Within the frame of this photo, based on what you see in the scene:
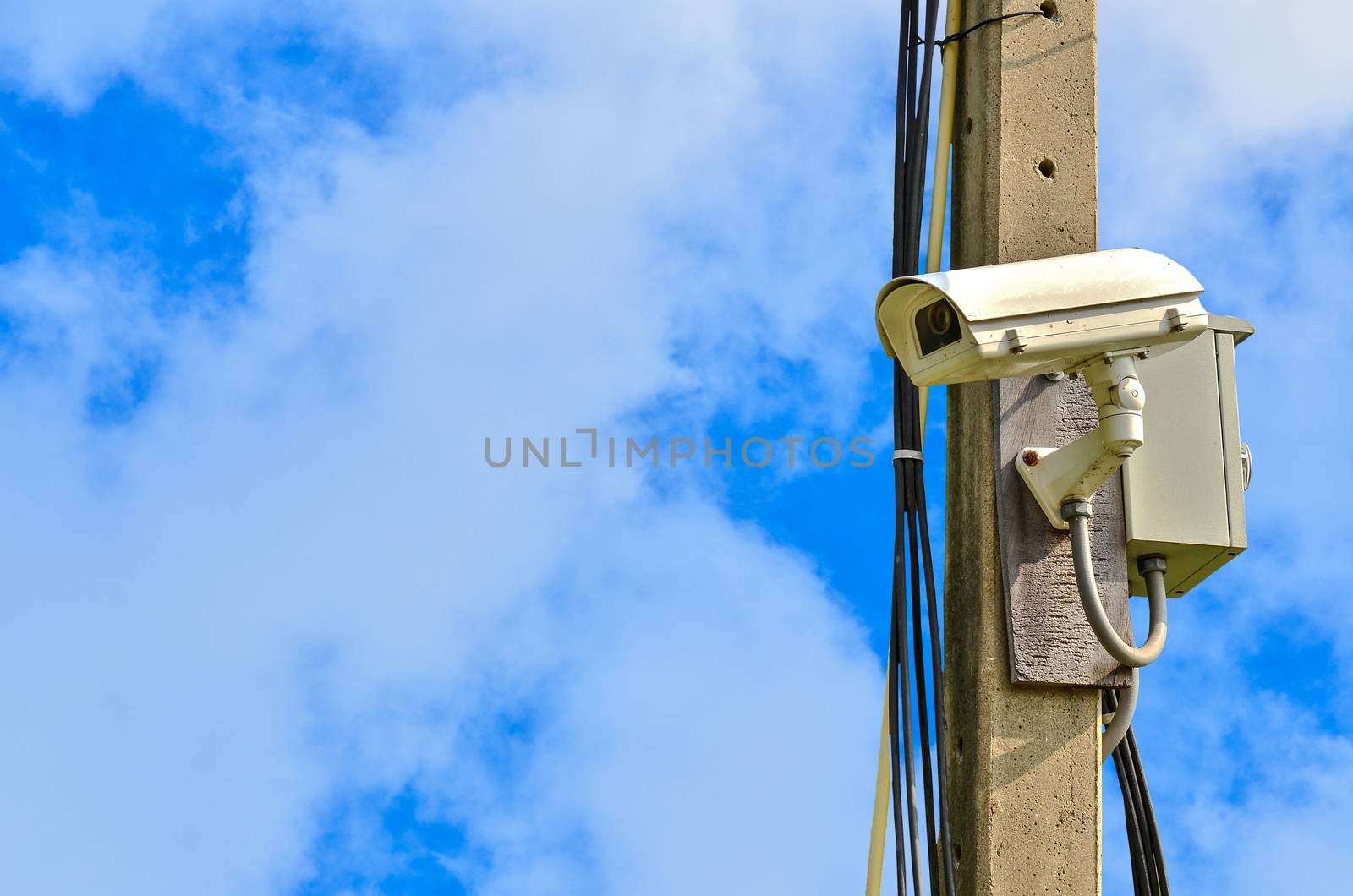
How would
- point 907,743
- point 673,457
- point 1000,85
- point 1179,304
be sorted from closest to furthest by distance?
point 1179,304
point 907,743
point 1000,85
point 673,457

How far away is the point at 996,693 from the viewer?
2.56 metres

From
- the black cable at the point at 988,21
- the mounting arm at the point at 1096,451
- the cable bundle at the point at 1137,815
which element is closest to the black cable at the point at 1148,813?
the cable bundle at the point at 1137,815

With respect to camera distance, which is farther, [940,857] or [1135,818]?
[1135,818]

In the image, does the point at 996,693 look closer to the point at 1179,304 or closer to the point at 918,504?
the point at 918,504

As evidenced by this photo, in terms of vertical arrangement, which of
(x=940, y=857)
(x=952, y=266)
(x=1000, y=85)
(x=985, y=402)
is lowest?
(x=940, y=857)

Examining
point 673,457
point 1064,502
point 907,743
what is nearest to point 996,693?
point 907,743

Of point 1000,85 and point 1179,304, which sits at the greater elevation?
point 1000,85

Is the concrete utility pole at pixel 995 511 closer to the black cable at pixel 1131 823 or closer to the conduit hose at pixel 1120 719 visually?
the conduit hose at pixel 1120 719

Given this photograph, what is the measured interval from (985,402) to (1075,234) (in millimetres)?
370

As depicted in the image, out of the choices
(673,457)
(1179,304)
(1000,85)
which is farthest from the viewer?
(673,457)

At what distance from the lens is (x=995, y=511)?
2.64 m

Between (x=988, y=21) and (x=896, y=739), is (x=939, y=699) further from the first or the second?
(x=988, y=21)

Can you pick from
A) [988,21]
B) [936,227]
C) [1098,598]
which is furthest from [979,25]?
[1098,598]

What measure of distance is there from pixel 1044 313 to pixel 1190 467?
56cm
